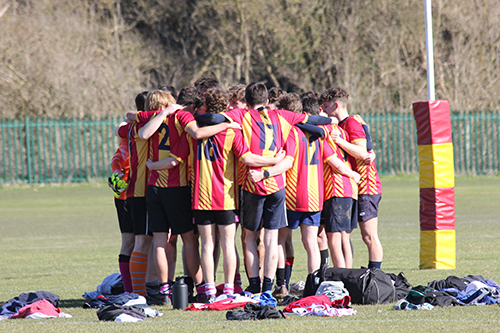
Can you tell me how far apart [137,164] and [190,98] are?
0.90 m

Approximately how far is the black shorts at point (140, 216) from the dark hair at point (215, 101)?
1199 millimetres

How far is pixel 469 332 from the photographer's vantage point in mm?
4656

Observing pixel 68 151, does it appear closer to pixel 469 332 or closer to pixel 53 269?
pixel 53 269

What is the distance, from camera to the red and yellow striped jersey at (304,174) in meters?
6.44

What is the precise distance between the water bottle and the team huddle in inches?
12.1

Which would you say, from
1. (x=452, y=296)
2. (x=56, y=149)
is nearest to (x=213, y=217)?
(x=452, y=296)

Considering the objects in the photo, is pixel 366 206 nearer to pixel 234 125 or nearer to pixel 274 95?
pixel 274 95

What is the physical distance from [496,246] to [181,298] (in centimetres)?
566

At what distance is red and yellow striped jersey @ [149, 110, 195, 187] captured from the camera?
6.29 metres

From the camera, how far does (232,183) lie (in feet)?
20.5

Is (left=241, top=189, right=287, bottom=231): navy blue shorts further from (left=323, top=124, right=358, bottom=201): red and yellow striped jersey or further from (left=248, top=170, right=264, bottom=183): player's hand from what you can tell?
(left=323, top=124, right=358, bottom=201): red and yellow striped jersey

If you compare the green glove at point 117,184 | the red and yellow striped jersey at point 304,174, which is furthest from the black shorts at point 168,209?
the red and yellow striped jersey at point 304,174

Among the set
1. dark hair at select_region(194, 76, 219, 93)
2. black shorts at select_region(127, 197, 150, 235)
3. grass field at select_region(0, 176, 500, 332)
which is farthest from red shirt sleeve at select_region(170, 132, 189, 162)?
grass field at select_region(0, 176, 500, 332)

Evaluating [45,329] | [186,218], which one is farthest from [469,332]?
[45,329]
